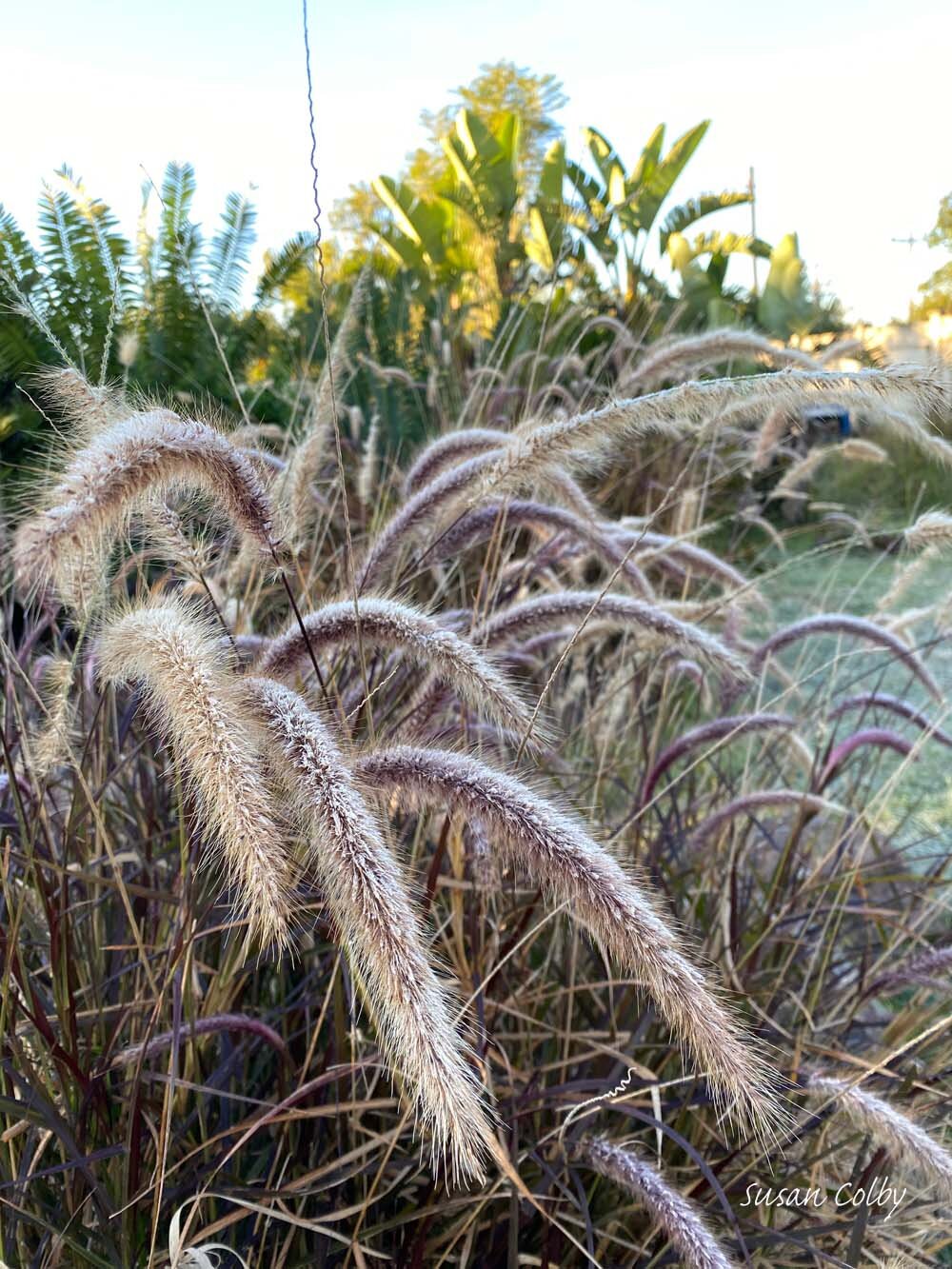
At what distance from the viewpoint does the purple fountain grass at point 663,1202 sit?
980 millimetres

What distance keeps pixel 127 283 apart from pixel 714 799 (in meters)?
2.72

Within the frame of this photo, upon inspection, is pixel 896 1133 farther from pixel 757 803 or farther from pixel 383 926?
pixel 383 926

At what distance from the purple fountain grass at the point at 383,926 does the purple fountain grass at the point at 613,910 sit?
107mm

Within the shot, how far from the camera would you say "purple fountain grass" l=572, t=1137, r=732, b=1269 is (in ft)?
3.22

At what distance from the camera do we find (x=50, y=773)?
146cm

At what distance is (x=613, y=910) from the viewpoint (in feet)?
2.58

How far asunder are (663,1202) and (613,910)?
464mm

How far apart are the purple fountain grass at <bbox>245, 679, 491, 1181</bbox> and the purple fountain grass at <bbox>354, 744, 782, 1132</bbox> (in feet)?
0.35

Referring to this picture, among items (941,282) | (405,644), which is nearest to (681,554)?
(405,644)

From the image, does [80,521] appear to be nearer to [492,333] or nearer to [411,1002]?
[411,1002]

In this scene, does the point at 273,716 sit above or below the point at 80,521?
below

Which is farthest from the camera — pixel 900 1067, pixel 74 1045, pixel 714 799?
pixel 714 799

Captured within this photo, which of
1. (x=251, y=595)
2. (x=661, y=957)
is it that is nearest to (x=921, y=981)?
(x=661, y=957)

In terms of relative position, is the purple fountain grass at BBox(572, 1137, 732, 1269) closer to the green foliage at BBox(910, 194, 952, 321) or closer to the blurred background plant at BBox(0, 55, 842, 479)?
the blurred background plant at BBox(0, 55, 842, 479)
